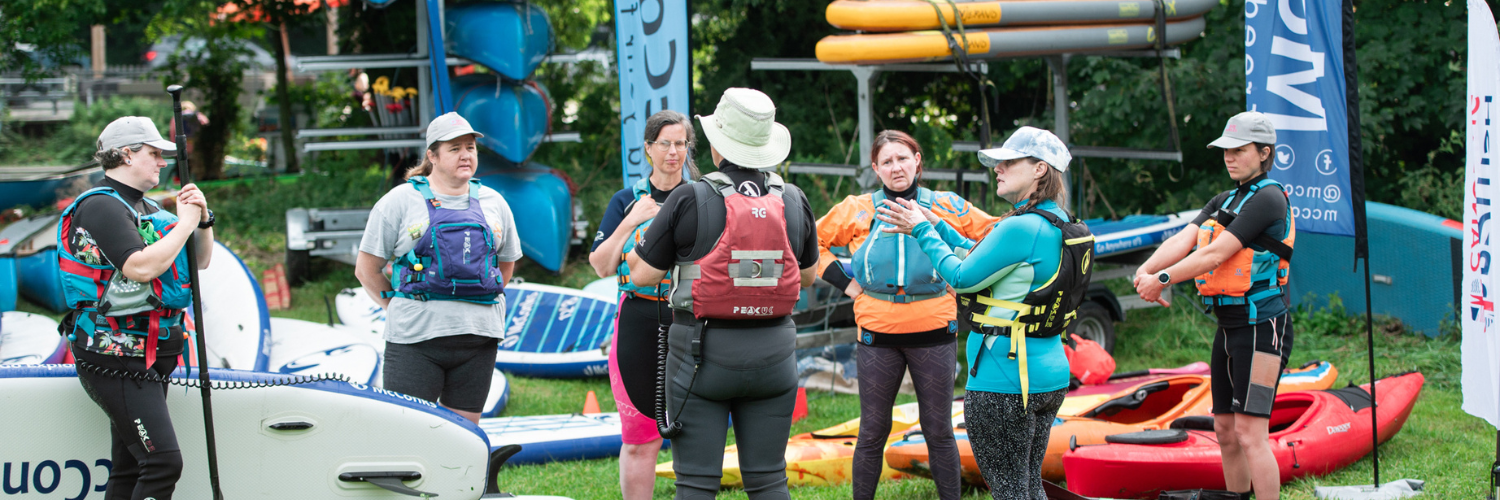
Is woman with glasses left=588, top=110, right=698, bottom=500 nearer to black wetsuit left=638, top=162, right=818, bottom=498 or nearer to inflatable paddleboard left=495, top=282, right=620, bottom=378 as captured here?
black wetsuit left=638, top=162, right=818, bottom=498

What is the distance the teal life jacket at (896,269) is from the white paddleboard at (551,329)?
11.6 ft

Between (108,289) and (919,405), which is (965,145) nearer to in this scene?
(919,405)

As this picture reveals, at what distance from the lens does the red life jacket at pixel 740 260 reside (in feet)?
8.74

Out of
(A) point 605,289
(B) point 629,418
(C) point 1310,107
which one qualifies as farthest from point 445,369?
(A) point 605,289

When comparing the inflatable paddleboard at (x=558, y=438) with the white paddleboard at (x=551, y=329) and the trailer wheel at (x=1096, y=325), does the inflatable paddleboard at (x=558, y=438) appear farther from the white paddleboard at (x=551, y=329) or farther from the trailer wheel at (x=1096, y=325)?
the trailer wheel at (x=1096, y=325)

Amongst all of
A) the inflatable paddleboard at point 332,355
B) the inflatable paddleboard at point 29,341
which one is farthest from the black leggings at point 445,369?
the inflatable paddleboard at point 29,341

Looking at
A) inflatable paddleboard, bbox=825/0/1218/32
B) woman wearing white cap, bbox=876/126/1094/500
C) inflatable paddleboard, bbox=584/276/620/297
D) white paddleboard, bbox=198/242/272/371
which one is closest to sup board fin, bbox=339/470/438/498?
woman wearing white cap, bbox=876/126/1094/500

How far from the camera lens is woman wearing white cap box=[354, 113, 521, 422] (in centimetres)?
346

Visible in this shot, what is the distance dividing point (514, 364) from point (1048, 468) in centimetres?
385

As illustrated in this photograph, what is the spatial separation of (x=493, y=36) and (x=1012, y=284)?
7.40 meters

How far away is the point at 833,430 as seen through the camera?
4.83m

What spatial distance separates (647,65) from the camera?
5668 millimetres

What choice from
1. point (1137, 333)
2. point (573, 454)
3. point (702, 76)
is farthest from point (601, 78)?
point (573, 454)

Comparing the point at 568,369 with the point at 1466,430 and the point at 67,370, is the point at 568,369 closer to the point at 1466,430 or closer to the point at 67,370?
the point at 67,370
